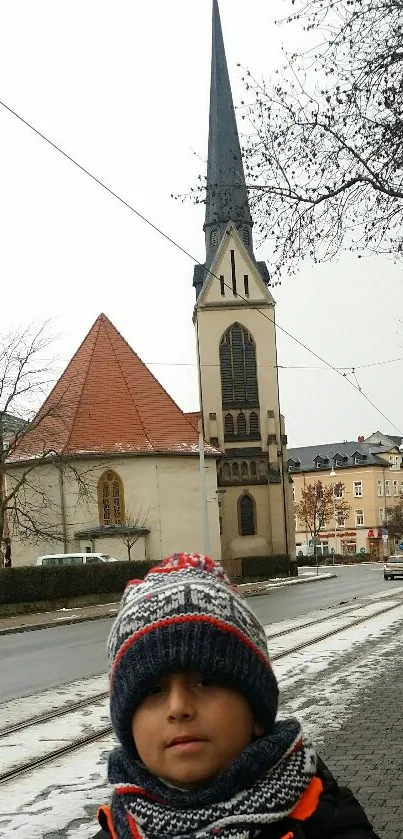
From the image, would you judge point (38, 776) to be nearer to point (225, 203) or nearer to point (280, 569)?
point (225, 203)

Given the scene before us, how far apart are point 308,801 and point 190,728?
0.25 meters

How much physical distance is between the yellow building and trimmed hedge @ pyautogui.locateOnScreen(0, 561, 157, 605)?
66.4m

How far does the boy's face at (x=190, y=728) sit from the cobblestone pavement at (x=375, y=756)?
356 cm

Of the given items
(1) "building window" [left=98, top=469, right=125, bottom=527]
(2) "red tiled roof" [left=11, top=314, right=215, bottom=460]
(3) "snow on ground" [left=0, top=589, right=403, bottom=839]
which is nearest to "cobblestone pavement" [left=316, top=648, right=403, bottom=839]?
(3) "snow on ground" [left=0, top=589, right=403, bottom=839]

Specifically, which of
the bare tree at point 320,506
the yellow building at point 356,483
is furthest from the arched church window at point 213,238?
the yellow building at point 356,483

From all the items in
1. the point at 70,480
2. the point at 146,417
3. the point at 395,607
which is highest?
the point at 146,417

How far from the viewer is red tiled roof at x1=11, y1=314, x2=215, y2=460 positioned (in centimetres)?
4741

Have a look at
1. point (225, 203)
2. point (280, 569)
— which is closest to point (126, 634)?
point (225, 203)

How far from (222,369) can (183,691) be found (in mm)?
54699

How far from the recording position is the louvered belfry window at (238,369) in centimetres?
5612

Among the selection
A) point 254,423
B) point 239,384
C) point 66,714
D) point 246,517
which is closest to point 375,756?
point 66,714

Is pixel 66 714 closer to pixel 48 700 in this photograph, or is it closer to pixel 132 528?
pixel 48 700

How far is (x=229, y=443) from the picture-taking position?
55594mm

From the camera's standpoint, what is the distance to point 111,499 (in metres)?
47.5
